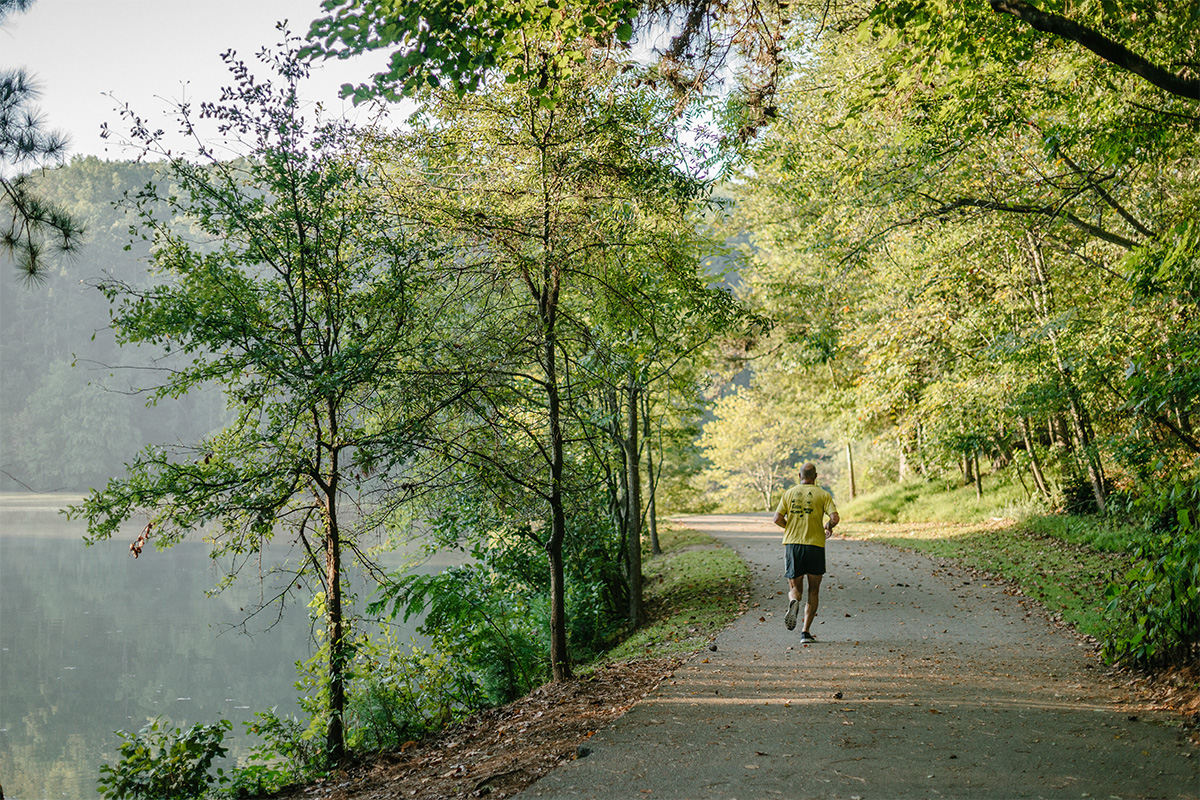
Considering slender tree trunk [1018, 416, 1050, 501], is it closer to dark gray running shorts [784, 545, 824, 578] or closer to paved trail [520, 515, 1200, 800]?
paved trail [520, 515, 1200, 800]

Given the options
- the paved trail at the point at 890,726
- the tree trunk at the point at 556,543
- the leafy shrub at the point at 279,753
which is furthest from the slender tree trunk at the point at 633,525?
the leafy shrub at the point at 279,753

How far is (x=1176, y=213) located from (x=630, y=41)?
8.85 meters

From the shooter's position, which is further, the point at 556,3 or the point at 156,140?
the point at 156,140

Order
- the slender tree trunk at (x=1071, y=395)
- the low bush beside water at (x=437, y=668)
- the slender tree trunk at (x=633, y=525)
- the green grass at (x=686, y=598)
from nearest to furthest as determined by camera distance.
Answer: the low bush beside water at (x=437, y=668) → the green grass at (x=686, y=598) → the slender tree trunk at (x=633, y=525) → the slender tree trunk at (x=1071, y=395)

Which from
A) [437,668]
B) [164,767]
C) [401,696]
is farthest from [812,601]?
[164,767]

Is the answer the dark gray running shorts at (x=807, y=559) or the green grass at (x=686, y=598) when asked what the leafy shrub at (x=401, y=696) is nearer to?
the green grass at (x=686, y=598)

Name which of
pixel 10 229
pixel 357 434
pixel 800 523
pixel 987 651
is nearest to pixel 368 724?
pixel 357 434

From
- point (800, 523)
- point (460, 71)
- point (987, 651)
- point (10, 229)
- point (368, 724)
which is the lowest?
point (368, 724)

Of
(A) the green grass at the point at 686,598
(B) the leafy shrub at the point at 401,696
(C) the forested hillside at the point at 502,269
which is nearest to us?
(C) the forested hillside at the point at 502,269

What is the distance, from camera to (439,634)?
10.2m

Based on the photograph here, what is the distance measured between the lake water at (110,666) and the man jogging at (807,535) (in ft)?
20.7

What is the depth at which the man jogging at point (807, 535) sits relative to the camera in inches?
344

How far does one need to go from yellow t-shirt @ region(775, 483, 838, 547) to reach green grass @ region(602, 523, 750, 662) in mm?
1831

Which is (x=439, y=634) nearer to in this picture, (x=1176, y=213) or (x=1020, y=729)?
(x=1020, y=729)
